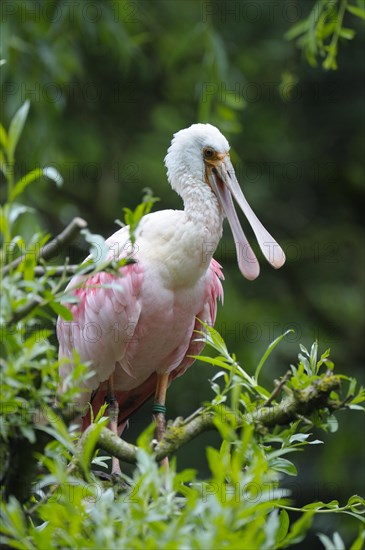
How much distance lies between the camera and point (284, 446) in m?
2.56

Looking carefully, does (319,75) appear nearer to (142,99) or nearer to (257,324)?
(142,99)

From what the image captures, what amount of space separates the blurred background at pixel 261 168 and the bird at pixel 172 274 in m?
3.39

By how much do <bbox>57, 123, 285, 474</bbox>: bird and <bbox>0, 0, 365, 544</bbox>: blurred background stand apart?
134 inches

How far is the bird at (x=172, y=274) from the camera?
4.00m

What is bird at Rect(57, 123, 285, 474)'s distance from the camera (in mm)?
4000

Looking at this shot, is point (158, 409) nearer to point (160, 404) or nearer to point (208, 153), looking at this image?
point (160, 404)

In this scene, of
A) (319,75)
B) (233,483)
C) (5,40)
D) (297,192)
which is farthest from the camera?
(297,192)

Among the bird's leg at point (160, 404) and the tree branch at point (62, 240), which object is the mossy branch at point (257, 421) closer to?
the tree branch at point (62, 240)

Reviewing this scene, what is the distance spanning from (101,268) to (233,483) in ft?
1.61

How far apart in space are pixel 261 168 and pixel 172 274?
540cm

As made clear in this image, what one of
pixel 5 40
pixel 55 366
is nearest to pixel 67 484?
pixel 55 366

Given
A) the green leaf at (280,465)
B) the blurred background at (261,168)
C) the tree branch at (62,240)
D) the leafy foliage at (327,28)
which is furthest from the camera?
the blurred background at (261,168)

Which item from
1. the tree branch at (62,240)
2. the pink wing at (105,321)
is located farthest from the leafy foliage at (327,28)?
the tree branch at (62,240)

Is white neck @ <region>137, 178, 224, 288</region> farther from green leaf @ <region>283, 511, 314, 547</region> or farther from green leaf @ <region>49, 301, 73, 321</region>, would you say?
green leaf @ <region>283, 511, 314, 547</region>
